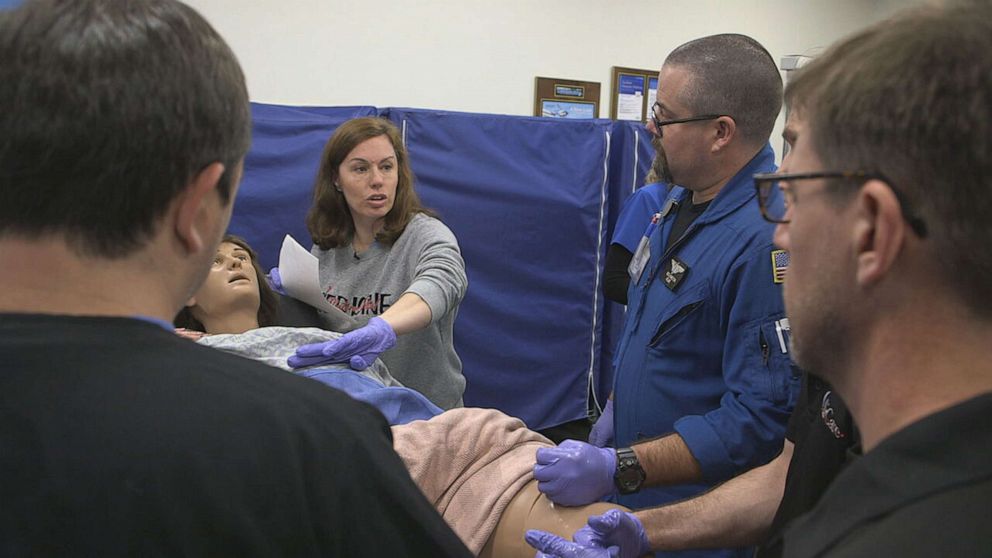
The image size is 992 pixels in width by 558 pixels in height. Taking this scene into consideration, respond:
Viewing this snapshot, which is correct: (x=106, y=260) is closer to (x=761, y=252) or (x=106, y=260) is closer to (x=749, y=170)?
(x=761, y=252)

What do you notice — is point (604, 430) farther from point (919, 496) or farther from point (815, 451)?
point (919, 496)

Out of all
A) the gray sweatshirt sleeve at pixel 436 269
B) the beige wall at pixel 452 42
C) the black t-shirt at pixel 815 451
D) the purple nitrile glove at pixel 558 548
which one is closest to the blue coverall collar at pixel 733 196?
the black t-shirt at pixel 815 451

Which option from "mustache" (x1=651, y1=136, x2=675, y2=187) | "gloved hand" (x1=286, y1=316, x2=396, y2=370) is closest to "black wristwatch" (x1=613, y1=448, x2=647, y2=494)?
"mustache" (x1=651, y1=136, x2=675, y2=187)

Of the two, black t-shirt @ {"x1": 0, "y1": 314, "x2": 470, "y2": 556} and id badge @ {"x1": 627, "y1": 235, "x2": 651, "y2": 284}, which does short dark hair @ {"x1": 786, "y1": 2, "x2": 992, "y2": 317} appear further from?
id badge @ {"x1": 627, "y1": 235, "x2": 651, "y2": 284}

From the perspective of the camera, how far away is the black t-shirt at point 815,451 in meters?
1.18

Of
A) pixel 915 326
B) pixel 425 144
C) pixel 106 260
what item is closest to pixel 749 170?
pixel 915 326

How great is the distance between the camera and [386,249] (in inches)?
99.4

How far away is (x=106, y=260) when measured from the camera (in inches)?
26.2

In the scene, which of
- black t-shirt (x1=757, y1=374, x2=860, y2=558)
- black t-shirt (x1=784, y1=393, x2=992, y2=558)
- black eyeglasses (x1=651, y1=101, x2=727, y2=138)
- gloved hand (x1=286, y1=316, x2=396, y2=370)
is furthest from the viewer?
gloved hand (x1=286, y1=316, x2=396, y2=370)

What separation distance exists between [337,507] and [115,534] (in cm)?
17

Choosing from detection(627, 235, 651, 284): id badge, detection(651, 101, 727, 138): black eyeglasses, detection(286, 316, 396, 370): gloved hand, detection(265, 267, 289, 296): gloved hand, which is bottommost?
detection(286, 316, 396, 370): gloved hand

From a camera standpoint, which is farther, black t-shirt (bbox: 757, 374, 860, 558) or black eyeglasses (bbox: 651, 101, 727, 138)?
black eyeglasses (bbox: 651, 101, 727, 138)

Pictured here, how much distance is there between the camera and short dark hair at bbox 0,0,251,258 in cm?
63

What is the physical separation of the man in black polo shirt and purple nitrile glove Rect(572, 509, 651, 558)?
717 mm
